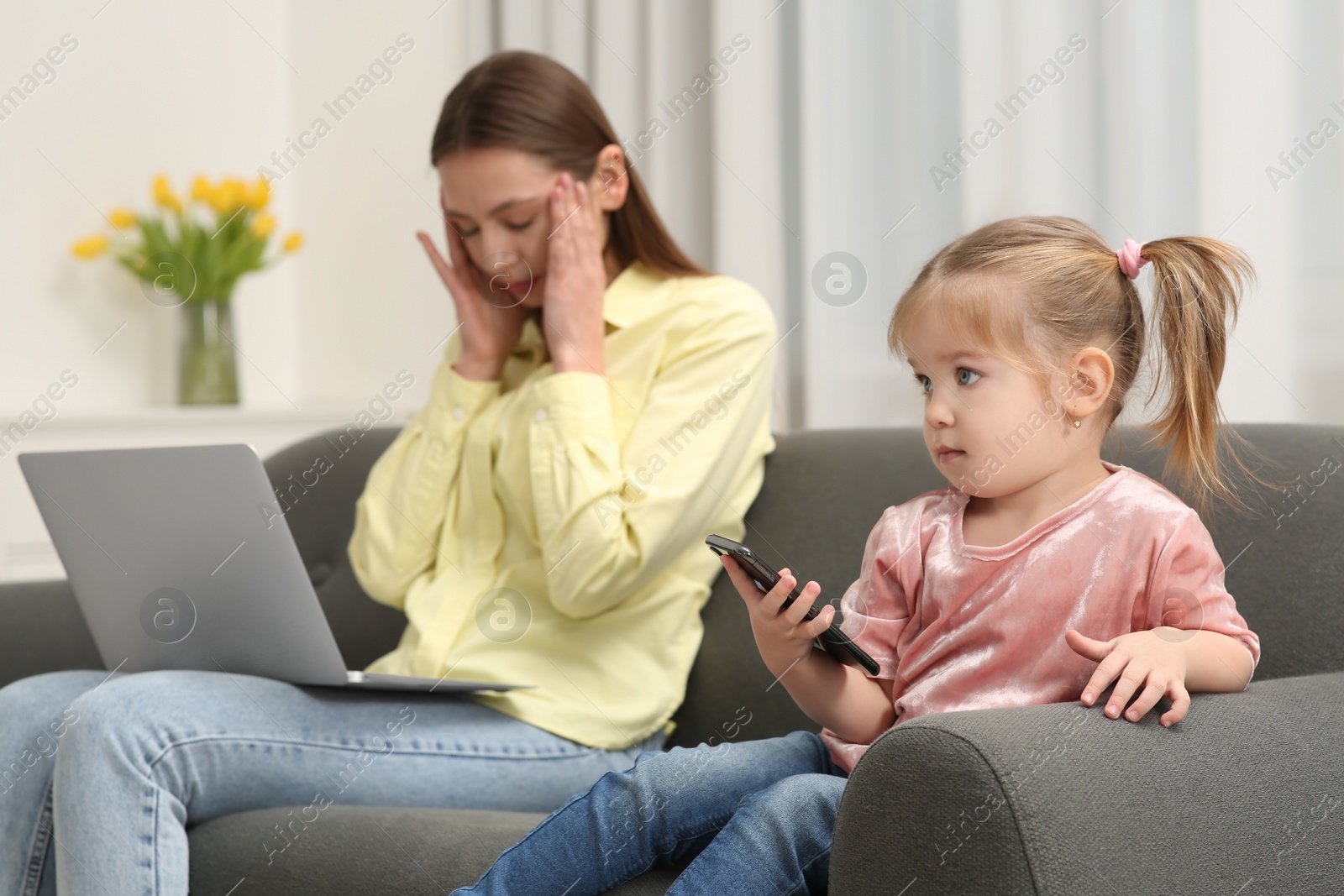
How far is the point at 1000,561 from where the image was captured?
883mm

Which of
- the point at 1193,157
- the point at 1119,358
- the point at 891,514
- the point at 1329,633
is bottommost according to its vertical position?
the point at 1329,633

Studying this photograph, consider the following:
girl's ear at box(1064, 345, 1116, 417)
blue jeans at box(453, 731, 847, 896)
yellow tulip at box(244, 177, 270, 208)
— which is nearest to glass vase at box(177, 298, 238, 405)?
yellow tulip at box(244, 177, 270, 208)

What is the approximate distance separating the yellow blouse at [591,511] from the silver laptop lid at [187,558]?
0.19 meters

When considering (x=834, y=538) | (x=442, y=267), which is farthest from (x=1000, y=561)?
(x=442, y=267)

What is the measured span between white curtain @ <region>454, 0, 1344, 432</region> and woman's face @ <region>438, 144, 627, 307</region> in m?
0.61

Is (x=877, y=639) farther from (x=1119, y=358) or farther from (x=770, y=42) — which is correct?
(x=770, y=42)

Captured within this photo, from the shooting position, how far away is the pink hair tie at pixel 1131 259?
2.95 feet

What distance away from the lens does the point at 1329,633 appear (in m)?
1.00

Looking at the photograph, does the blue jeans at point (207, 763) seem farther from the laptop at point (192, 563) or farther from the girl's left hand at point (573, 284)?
the girl's left hand at point (573, 284)

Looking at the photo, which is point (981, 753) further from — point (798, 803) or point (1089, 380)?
point (1089, 380)

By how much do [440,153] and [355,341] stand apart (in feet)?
4.94

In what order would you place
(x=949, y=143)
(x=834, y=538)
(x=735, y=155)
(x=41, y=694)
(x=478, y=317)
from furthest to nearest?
(x=735, y=155)
(x=949, y=143)
(x=478, y=317)
(x=834, y=538)
(x=41, y=694)

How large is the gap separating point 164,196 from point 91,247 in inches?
7.5

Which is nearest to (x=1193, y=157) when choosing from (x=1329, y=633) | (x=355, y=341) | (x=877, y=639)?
(x=1329, y=633)
